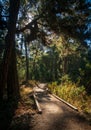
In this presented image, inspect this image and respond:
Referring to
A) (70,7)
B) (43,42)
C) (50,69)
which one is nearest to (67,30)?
(70,7)

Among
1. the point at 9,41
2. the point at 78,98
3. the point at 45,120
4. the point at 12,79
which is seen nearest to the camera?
the point at 45,120

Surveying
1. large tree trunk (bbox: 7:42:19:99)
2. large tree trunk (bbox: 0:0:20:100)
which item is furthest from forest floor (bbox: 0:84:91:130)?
large tree trunk (bbox: 7:42:19:99)

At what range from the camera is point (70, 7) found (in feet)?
44.5

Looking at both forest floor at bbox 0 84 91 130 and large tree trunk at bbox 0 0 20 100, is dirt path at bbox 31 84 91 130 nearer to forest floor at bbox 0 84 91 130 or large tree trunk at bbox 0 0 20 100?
forest floor at bbox 0 84 91 130

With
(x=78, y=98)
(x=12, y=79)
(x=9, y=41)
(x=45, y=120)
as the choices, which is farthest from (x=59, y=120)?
(x=12, y=79)

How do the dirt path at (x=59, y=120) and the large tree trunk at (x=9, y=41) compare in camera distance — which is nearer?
the dirt path at (x=59, y=120)

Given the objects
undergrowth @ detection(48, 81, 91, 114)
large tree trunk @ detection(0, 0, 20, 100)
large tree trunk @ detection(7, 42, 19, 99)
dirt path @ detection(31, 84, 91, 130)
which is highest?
large tree trunk @ detection(0, 0, 20, 100)

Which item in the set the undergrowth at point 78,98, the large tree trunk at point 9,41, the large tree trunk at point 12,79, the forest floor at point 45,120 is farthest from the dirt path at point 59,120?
the large tree trunk at point 12,79

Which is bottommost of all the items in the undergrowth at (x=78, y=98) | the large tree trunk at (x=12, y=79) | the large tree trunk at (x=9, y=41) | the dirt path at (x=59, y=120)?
the dirt path at (x=59, y=120)

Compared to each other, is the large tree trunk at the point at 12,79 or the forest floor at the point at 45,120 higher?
the large tree trunk at the point at 12,79

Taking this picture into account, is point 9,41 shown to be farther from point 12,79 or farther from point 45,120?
point 45,120

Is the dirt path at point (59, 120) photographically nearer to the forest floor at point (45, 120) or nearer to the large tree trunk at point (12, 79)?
the forest floor at point (45, 120)

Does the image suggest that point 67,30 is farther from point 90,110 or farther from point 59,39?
point 90,110

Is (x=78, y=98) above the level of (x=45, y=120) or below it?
above
